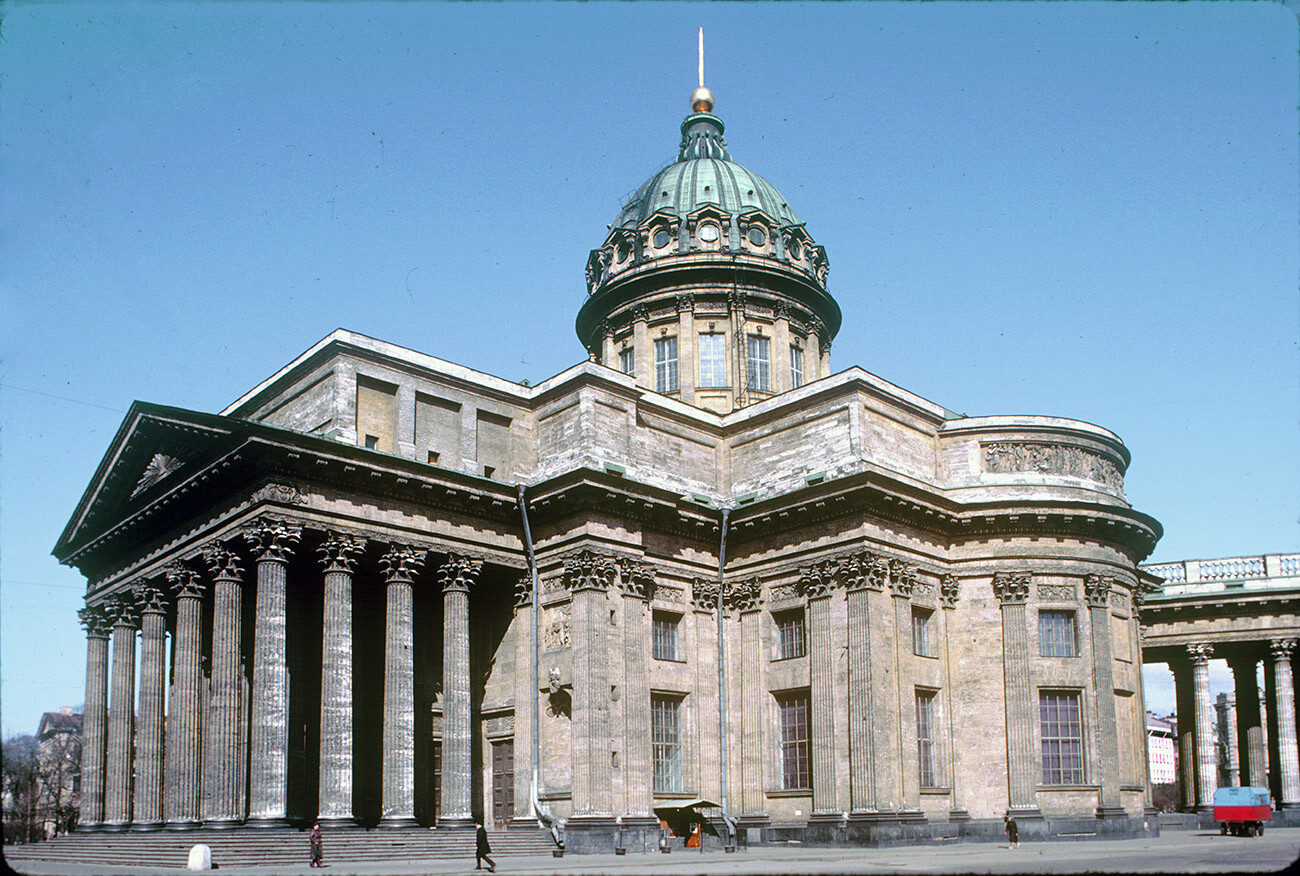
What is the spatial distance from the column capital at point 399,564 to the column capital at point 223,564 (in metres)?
4.11

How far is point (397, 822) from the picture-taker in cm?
3212

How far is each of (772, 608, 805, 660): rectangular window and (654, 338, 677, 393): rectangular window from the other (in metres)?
14.8

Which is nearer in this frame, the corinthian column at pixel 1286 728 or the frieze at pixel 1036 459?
the frieze at pixel 1036 459

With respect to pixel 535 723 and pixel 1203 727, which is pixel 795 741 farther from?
pixel 1203 727

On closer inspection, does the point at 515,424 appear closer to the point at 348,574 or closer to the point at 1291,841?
the point at 348,574

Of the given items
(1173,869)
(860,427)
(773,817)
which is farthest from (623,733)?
(1173,869)

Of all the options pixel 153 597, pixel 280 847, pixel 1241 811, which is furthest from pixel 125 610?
pixel 1241 811

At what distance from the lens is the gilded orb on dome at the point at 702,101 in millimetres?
61719

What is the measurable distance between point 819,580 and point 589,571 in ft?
25.4

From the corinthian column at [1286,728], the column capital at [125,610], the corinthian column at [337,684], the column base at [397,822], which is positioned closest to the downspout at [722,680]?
the column base at [397,822]

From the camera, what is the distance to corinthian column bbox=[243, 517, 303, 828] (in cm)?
3025

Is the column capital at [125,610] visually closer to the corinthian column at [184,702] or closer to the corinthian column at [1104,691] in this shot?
the corinthian column at [184,702]

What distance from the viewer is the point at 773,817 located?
38.1 meters

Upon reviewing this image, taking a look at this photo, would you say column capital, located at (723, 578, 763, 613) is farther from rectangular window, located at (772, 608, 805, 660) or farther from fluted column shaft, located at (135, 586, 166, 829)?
fluted column shaft, located at (135, 586, 166, 829)
